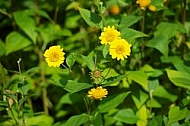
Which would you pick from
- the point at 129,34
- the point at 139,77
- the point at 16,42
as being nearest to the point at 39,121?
the point at 16,42

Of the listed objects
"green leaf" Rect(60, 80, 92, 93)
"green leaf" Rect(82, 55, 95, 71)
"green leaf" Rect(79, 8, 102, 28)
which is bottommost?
"green leaf" Rect(60, 80, 92, 93)

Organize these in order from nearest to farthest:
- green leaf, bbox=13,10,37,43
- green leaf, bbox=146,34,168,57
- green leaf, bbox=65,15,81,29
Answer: green leaf, bbox=146,34,168,57
green leaf, bbox=13,10,37,43
green leaf, bbox=65,15,81,29

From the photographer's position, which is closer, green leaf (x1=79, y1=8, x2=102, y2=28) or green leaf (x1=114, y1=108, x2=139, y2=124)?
green leaf (x1=79, y1=8, x2=102, y2=28)

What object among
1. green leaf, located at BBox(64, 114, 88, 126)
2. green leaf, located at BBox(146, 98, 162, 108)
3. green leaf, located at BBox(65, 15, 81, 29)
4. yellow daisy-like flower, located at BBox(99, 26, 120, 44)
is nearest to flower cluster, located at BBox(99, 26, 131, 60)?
yellow daisy-like flower, located at BBox(99, 26, 120, 44)

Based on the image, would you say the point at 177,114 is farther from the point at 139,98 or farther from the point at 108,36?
the point at 108,36

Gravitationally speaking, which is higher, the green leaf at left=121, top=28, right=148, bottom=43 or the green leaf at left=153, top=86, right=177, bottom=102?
the green leaf at left=121, top=28, right=148, bottom=43

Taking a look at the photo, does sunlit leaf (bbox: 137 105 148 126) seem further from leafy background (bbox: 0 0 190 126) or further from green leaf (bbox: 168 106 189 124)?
green leaf (bbox: 168 106 189 124)

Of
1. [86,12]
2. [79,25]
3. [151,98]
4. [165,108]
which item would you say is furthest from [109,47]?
[79,25]
